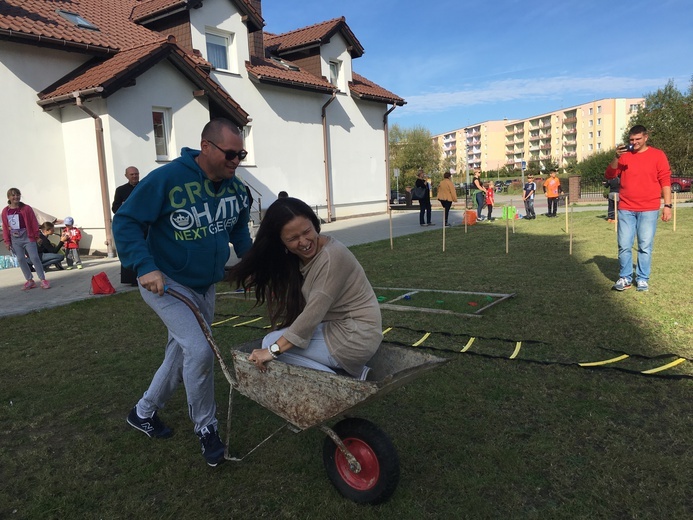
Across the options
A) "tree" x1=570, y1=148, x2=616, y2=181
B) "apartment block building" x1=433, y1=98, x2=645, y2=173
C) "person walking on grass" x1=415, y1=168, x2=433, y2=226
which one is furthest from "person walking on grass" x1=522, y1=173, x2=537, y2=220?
"apartment block building" x1=433, y1=98, x2=645, y2=173

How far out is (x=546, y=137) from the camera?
393 ft

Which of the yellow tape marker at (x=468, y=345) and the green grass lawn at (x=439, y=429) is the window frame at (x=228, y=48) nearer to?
the green grass lawn at (x=439, y=429)

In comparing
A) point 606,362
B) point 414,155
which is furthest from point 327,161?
point 414,155

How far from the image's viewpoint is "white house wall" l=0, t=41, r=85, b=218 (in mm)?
12133

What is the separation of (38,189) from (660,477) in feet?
45.8

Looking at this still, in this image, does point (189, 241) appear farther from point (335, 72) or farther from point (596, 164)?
point (596, 164)

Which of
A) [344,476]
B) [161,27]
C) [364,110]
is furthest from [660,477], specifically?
[364,110]

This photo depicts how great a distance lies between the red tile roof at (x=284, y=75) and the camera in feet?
57.2

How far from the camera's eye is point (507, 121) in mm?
137000

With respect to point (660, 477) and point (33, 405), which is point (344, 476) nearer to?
point (660, 477)

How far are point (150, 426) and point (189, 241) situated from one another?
49.7 inches

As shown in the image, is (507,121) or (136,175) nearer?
(136,175)

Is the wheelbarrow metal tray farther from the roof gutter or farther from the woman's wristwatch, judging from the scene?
the roof gutter

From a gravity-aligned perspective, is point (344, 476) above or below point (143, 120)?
below
